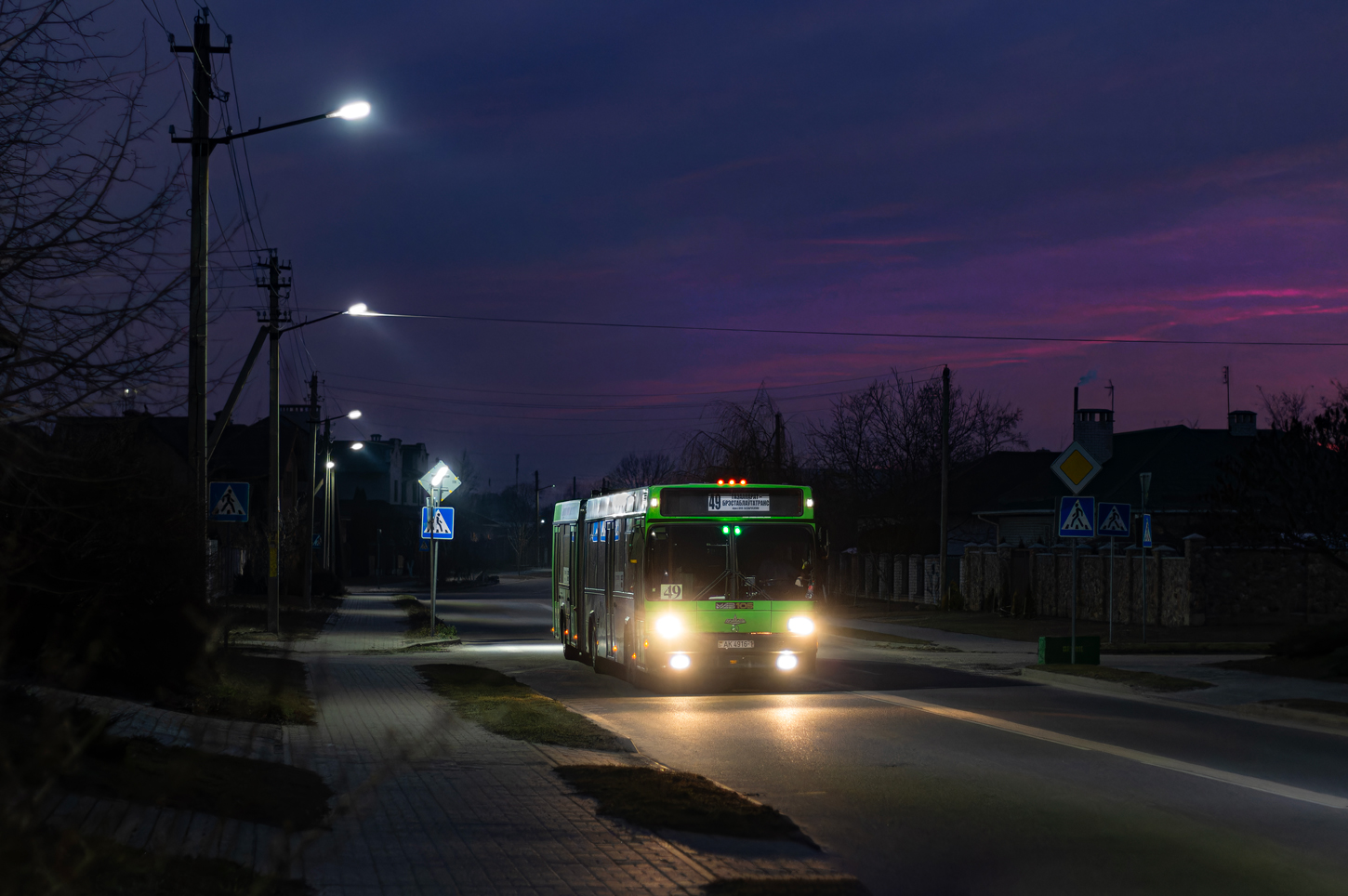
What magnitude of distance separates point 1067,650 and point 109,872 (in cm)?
1961

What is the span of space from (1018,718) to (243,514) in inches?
521

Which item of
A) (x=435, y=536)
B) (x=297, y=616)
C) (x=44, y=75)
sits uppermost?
(x=44, y=75)

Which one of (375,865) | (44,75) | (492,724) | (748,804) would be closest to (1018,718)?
(492,724)

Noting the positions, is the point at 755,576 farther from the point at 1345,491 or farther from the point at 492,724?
→ the point at 1345,491

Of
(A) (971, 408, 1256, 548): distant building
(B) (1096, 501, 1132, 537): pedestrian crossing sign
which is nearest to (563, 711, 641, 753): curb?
(B) (1096, 501, 1132, 537): pedestrian crossing sign

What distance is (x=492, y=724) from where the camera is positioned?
48.6ft

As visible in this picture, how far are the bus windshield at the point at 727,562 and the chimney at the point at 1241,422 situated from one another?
3913cm

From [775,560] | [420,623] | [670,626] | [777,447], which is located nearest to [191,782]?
[670,626]

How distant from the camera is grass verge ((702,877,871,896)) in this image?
715 centimetres

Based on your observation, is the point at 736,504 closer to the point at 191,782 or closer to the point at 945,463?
the point at 191,782

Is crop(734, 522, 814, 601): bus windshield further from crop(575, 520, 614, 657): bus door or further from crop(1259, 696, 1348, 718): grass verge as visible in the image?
crop(1259, 696, 1348, 718): grass verge

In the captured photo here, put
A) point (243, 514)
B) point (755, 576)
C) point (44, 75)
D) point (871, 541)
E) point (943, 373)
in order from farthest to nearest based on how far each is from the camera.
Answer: point (871, 541)
point (943, 373)
point (243, 514)
point (755, 576)
point (44, 75)

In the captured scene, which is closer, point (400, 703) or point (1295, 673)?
point (400, 703)

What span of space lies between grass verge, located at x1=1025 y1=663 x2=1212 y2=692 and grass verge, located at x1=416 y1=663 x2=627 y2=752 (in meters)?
8.40
